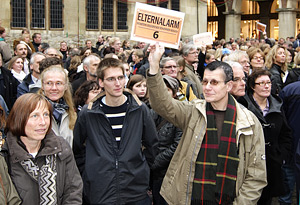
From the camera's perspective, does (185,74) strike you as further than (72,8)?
No

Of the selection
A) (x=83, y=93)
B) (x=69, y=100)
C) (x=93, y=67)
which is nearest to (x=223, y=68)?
(x=69, y=100)

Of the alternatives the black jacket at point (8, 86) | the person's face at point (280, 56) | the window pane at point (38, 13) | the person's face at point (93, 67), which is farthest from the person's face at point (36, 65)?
the window pane at point (38, 13)

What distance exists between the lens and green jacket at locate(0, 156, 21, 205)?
287 centimetres

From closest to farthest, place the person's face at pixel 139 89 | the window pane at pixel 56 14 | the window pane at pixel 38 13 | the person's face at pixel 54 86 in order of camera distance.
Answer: the person's face at pixel 54 86 < the person's face at pixel 139 89 < the window pane at pixel 38 13 < the window pane at pixel 56 14

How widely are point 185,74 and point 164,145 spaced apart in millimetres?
2515

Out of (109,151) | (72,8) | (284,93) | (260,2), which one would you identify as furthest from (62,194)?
(260,2)

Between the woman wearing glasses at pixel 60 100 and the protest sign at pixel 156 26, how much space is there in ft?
3.41

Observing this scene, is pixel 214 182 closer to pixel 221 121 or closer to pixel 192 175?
pixel 192 175

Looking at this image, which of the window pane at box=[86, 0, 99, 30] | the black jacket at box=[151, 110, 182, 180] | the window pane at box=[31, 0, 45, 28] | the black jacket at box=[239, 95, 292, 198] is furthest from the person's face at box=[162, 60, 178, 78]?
the window pane at box=[86, 0, 99, 30]

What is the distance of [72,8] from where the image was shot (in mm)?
18359

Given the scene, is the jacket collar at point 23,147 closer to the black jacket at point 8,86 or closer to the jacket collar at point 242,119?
the jacket collar at point 242,119

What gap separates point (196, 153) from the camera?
334 cm

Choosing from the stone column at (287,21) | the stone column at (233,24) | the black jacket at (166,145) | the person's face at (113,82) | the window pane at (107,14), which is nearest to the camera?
the person's face at (113,82)

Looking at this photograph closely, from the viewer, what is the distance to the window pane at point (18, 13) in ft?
56.5
